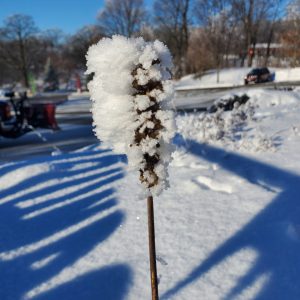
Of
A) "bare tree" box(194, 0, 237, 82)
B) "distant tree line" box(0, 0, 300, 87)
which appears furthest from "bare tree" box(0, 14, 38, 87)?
"bare tree" box(194, 0, 237, 82)

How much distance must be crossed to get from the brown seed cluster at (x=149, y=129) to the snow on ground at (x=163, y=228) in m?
1.12

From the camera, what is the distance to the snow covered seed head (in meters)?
1.79

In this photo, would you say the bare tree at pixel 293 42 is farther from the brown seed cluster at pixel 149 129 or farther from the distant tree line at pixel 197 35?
the brown seed cluster at pixel 149 129

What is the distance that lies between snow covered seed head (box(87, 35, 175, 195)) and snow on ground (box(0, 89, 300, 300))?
4.21ft

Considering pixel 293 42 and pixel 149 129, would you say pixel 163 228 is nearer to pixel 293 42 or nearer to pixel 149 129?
pixel 149 129

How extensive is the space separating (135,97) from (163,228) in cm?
209

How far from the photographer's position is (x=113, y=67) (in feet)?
5.85

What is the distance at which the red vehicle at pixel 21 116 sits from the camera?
10977 millimetres

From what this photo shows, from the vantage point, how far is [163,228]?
3.64 m

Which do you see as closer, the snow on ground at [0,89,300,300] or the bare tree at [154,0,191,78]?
the snow on ground at [0,89,300,300]

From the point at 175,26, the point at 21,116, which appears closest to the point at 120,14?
the point at 175,26

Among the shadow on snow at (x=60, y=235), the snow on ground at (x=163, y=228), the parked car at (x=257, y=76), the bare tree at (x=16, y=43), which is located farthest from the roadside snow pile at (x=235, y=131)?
the bare tree at (x=16, y=43)

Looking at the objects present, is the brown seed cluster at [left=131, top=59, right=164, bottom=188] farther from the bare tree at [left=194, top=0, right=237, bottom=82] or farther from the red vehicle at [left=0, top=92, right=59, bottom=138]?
the bare tree at [left=194, top=0, right=237, bottom=82]

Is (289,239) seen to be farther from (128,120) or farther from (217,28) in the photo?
(217,28)
